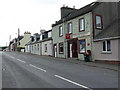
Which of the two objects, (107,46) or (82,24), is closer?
(107,46)

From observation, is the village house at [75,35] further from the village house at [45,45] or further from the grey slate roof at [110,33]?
the village house at [45,45]

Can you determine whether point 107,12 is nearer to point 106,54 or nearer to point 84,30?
point 84,30

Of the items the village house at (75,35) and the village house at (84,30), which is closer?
the village house at (84,30)

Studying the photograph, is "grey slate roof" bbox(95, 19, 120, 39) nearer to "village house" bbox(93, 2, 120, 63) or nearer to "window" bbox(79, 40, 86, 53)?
"village house" bbox(93, 2, 120, 63)

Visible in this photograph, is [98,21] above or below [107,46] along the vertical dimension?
above

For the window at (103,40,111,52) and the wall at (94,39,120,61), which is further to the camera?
the window at (103,40,111,52)

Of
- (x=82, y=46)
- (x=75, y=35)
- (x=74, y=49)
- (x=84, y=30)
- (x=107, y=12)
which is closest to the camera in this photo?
(x=84, y=30)

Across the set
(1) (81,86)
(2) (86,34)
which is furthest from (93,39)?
(1) (81,86)

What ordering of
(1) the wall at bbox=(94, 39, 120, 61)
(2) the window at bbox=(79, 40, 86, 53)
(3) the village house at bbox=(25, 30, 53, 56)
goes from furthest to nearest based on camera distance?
(3) the village house at bbox=(25, 30, 53, 56) < (2) the window at bbox=(79, 40, 86, 53) < (1) the wall at bbox=(94, 39, 120, 61)

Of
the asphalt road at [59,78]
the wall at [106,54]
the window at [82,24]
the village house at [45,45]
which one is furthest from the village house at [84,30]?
the asphalt road at [59,78]

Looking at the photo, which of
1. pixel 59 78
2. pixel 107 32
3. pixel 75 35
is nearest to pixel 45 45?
pixel 75 35

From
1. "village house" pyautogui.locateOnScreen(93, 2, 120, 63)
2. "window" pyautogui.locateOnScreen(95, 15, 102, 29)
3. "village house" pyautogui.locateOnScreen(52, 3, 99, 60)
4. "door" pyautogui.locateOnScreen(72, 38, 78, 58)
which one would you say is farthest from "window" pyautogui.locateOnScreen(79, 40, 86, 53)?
"window" pyautogui.locateOnScreen(95, 15, 102, 29)

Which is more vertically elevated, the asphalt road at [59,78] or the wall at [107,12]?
the wall at [107,12]

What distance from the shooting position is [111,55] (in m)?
18.9
